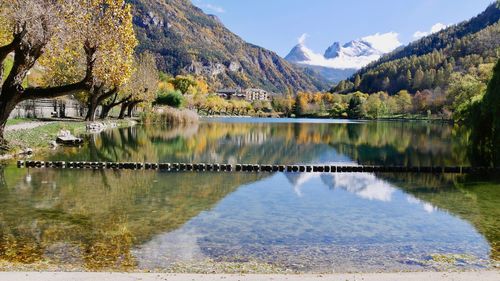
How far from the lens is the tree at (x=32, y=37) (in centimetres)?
2344

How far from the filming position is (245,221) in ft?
50.8

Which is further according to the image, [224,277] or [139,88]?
[139,88]

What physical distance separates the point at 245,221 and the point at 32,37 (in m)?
16.0

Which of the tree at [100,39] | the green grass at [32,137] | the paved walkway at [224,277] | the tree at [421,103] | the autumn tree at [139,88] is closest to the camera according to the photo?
the paved walkway at [224,277]

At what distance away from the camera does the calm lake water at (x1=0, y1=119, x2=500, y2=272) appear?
11.3 meters

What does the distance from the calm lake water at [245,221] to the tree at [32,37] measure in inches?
176

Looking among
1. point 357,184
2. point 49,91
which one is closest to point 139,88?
point 49,91

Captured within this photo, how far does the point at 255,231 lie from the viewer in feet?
46.6

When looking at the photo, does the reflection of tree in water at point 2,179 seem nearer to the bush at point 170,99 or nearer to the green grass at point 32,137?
the green grass at point 32,137

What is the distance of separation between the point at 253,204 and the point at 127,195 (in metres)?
5.23

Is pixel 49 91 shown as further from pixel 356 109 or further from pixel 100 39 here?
pixel 356 109

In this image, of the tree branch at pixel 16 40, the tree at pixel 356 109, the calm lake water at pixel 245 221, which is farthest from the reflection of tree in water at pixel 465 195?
the tree at pixel 356 109

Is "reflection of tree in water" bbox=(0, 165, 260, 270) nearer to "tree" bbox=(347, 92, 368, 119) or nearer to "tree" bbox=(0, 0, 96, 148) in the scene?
"tree" bbox=(0, 0, 96, 148)

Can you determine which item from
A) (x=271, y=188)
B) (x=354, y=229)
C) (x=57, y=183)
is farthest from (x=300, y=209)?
(x=57, y=183)
